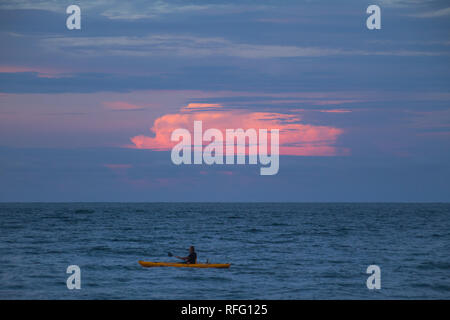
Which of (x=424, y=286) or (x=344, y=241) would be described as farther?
(x=344, y=241)

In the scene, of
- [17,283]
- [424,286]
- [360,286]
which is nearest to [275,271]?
[360,286]

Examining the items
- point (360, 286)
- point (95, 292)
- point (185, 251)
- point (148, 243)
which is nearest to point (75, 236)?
point (148, 243)

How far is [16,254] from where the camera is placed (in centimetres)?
3847

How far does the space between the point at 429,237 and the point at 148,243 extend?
29.1 m

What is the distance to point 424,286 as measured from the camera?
26297mm

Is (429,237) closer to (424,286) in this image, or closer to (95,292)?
(424,286)

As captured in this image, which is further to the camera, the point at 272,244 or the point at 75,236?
the point at 75,236

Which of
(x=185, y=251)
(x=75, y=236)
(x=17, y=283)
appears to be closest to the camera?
(x=17, y=283)

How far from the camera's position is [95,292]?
2405 cm
